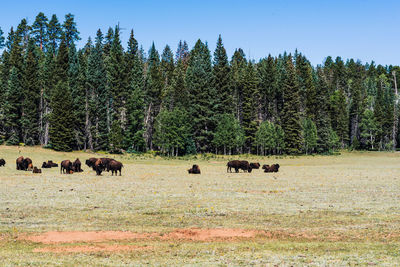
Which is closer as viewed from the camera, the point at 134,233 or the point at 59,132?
the point at 134,233

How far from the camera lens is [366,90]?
5974 inches

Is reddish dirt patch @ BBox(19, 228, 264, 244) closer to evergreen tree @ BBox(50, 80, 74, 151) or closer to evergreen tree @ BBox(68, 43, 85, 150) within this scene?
evergreen tree @ BBox(50, 80, 74, 151)

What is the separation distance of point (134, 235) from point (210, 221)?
148 inches

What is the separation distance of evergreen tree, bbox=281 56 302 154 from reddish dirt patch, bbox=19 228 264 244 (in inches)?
3330

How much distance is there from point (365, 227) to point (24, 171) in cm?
3487

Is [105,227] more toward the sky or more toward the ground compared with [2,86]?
more toward the ground

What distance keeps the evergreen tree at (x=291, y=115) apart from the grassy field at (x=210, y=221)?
68.5m

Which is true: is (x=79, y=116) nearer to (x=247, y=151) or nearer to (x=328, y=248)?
(x=247, y=151)

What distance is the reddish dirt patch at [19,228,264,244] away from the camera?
41.3 feet

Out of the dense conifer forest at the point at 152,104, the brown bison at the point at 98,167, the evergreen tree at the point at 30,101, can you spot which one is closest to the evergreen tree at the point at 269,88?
the dense conifer forest at the point at 152,104

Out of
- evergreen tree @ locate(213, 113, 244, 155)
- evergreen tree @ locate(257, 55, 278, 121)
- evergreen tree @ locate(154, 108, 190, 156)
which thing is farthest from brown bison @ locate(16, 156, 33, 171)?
evergreen tree @ locate(257, 55, 278, 121)

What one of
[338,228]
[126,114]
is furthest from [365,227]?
[126,114]

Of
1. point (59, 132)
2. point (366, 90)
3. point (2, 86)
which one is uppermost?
point (366, 90)

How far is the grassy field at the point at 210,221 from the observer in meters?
10.3
